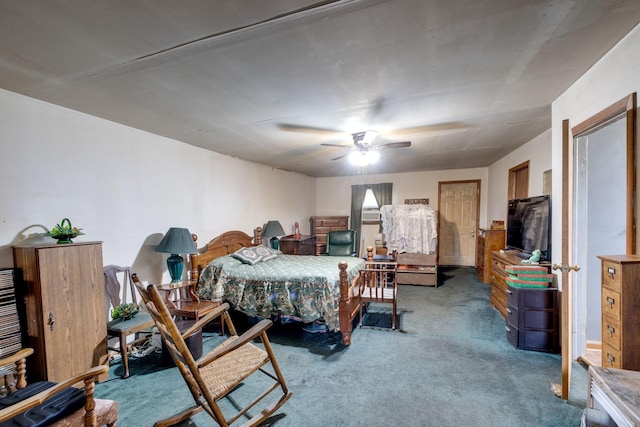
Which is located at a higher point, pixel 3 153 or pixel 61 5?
pixel 61 5

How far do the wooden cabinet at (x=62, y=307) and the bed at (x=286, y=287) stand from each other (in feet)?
3.87

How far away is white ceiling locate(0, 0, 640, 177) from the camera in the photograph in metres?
1.25

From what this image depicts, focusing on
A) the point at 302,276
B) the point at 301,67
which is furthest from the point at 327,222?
the point at 301,67

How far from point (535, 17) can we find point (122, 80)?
8.00 ft

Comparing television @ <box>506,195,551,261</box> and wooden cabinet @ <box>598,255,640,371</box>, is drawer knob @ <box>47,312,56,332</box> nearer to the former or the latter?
wooden cabinet @ <box>598,255,640,371</box>

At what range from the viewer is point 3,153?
2008mm

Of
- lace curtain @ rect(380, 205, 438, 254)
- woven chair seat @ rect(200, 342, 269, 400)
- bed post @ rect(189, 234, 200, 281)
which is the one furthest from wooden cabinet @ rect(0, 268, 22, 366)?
lace curtain @ rect(380, 205, 438, 254)

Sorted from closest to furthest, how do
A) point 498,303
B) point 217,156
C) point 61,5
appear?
point 61,5, point 498,303, point 217,156

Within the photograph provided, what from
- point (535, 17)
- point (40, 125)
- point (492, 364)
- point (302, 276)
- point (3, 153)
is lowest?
point (492, 364)

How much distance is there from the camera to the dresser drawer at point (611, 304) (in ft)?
4.64

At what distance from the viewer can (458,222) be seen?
6.40 m

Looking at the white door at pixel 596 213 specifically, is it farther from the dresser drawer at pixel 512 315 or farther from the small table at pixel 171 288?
the small table at pixel 171 288

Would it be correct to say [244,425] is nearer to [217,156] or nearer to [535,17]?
[535,17]

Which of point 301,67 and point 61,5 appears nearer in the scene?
point 61,5
